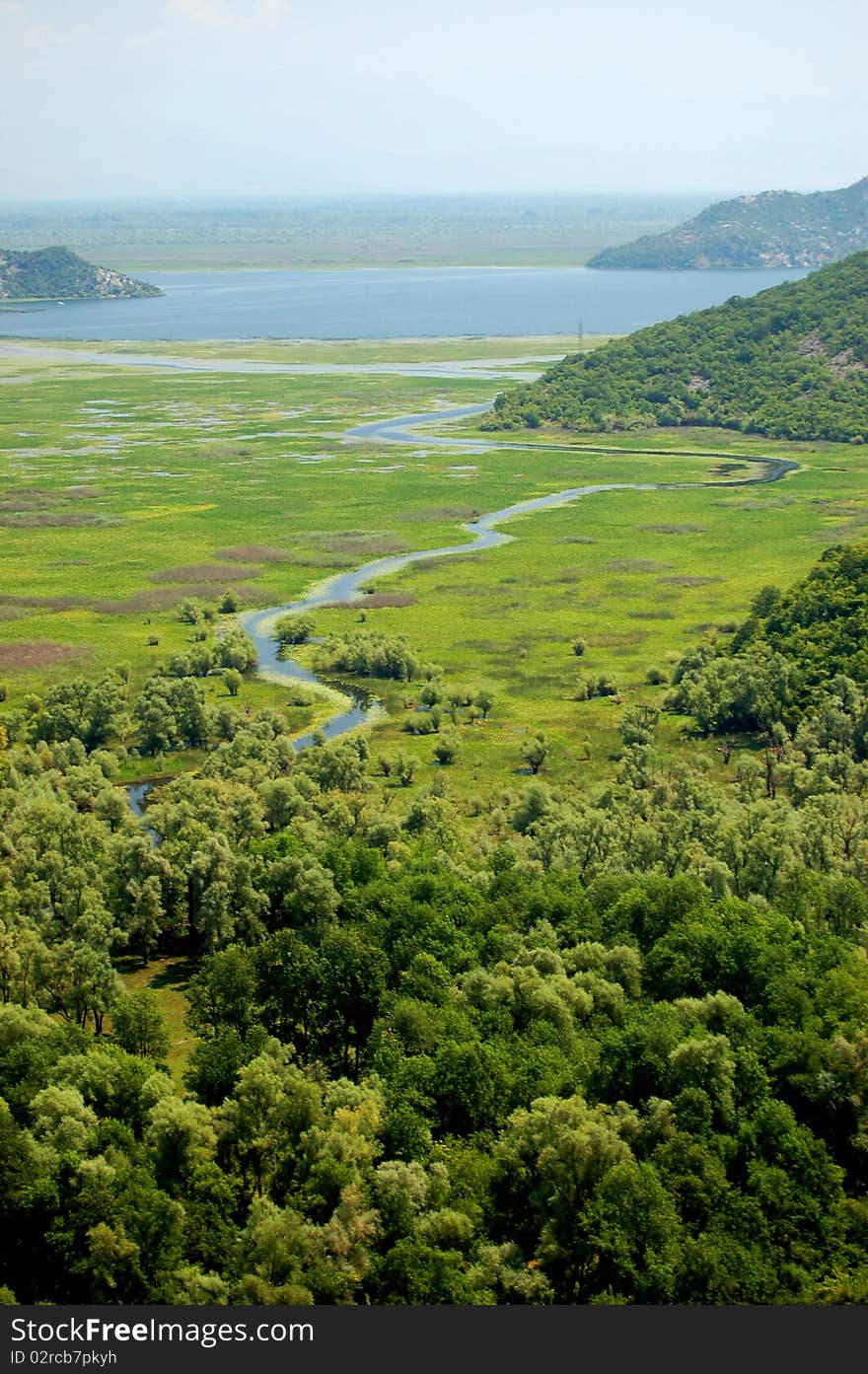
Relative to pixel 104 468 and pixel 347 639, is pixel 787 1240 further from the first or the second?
pixel 104 468

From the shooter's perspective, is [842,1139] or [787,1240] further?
[842,1139]

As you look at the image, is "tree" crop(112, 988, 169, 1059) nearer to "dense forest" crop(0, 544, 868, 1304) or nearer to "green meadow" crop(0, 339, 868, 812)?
"dense forest" crop(0, 544, 868, 1304)

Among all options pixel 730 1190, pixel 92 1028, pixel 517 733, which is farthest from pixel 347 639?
pixel 730 1190

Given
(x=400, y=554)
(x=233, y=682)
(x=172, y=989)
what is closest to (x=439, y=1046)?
(x=172, y=989)

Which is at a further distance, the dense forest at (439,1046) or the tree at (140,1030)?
the tree at (140,1030)

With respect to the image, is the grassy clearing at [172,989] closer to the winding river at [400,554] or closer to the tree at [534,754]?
the winding river at [400,554]

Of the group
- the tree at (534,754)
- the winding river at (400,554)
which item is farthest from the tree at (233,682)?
the tree at (534,754)

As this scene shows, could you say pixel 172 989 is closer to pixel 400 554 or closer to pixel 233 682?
pixel 233 682
